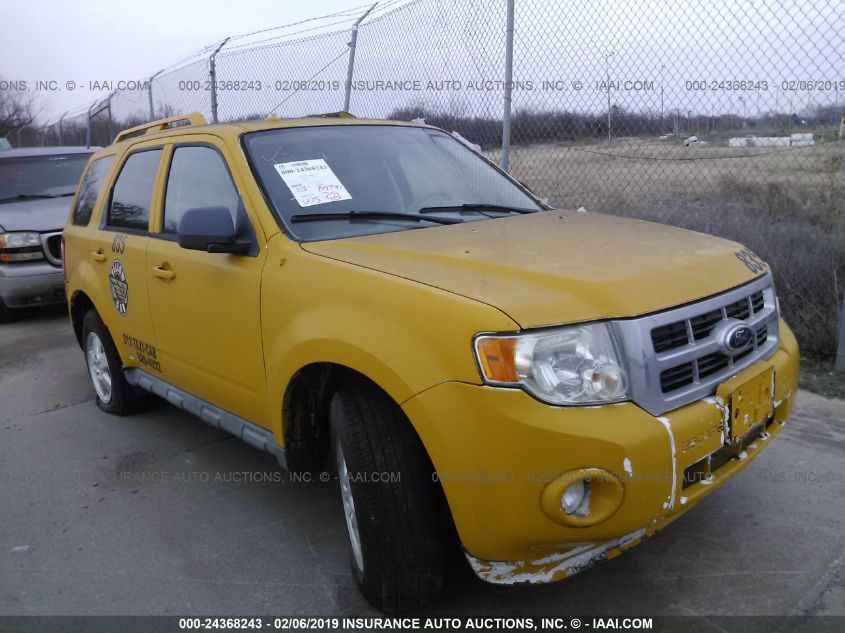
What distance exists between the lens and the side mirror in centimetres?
301

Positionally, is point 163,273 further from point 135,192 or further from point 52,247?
point 52,247

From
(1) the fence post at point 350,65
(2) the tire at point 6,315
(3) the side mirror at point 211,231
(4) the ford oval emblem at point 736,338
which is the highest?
(1) the fence post at point 350,65

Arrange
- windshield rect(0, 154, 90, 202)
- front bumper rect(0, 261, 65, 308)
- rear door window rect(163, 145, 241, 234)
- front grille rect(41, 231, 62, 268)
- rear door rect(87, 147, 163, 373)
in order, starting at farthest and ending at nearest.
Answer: windshield rect(0, 154, 90, 202) < front grille rect(41, 231, 62, 268) < front bumper rect(0, 261, 65, 308) < rear door rect(87, 147, 163, 373) < rear door window rect(163, 145, 241, 234)

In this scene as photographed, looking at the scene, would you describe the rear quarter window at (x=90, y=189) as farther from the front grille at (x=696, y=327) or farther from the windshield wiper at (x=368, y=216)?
the front grille at (x=696, y=327)

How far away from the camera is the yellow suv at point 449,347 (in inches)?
84.5

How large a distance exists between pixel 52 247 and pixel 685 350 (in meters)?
6.92

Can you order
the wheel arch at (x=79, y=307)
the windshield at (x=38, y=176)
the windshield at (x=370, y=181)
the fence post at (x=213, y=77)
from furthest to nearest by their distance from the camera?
the fence post at (x=213, y=77), the windshield at (x=38, y=176), the wheel arch at (x=79, y=307), the windshield at (x=370, y=181)

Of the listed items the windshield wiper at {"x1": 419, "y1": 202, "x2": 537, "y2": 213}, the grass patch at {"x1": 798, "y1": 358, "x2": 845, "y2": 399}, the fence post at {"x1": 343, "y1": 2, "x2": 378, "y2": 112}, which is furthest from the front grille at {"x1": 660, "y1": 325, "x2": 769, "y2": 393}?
the fence post at {"x1": 343, "y1": 2, "x2": 378, "y2": 112}

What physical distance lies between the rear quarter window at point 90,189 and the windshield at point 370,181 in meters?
1.73

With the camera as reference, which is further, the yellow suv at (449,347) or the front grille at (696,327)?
the front grille at (696,327)

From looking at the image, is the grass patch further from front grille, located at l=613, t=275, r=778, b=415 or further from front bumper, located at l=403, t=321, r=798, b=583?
front bumper, located at l=403, t=321, r=798, b=583

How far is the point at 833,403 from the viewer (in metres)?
4.29

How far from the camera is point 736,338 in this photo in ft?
8.07

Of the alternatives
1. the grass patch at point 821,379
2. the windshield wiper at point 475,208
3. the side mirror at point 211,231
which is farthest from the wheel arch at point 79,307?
the grass patch at point 821,379
